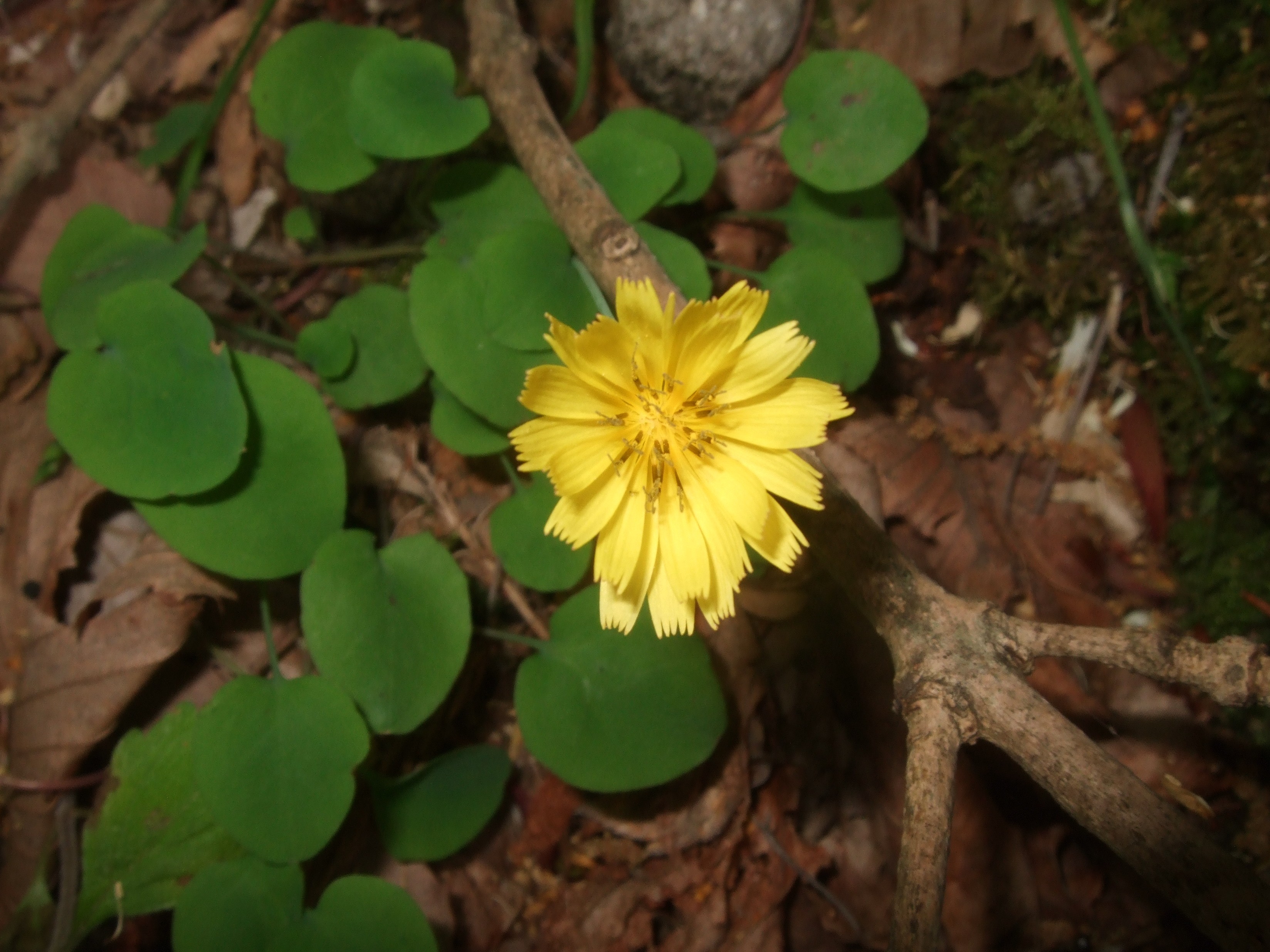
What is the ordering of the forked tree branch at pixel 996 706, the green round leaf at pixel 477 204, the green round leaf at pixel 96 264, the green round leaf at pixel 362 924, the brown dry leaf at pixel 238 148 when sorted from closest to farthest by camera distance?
the forked tree branch at pixel 996 706
the green round leaf at pixel 362 924
the green round leaf at pixel 96 264
the green round leaf at pixel 477 204
the brown dry leaf at pixel 238 148

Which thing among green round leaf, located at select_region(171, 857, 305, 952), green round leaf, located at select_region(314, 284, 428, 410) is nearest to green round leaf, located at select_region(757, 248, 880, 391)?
green round leaf, located at select_region(314, 284, 428, 410)

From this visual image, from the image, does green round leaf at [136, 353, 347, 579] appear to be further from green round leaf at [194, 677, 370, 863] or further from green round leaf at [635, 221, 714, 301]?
green round leaf at [635, 221, 714, 301]

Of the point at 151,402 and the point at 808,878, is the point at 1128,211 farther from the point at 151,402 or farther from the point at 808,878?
the point at 151,402

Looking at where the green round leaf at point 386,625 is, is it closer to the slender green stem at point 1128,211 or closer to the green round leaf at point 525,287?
the green round leaf at point 525,287

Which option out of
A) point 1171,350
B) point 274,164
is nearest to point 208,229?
point 274,164

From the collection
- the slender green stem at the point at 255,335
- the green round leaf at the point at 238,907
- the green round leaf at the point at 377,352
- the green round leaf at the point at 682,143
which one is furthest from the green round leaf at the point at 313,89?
the green round leaf at the point at 238,907

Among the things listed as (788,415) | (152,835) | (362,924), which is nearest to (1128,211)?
(788,415)

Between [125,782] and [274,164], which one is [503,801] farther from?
[274,164]
